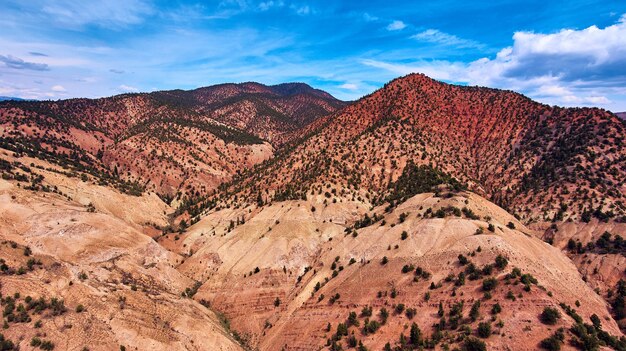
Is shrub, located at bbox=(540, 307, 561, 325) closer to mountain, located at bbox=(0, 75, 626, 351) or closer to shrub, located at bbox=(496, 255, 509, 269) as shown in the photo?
mountain, located at bbox=(0, 75, 626, 351)

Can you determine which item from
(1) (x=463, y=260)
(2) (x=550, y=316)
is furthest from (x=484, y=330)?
(1) (x=463, y=260)

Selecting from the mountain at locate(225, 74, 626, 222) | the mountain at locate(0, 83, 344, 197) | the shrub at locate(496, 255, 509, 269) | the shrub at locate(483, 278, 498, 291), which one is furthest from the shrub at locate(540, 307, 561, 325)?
the mountain at locate(0, 83, 344, 197)

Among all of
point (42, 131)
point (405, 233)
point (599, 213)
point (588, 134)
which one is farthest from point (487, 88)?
point (42, 131)

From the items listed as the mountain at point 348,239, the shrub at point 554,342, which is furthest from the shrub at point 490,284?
the shrub at point 554,342

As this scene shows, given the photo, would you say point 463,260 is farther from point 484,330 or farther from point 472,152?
point 472,152

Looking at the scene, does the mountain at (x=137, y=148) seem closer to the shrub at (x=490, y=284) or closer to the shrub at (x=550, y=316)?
the shrub at (x=490, y=284)

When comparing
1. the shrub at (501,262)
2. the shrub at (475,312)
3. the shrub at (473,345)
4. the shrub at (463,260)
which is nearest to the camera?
the shrub at (473,345)
